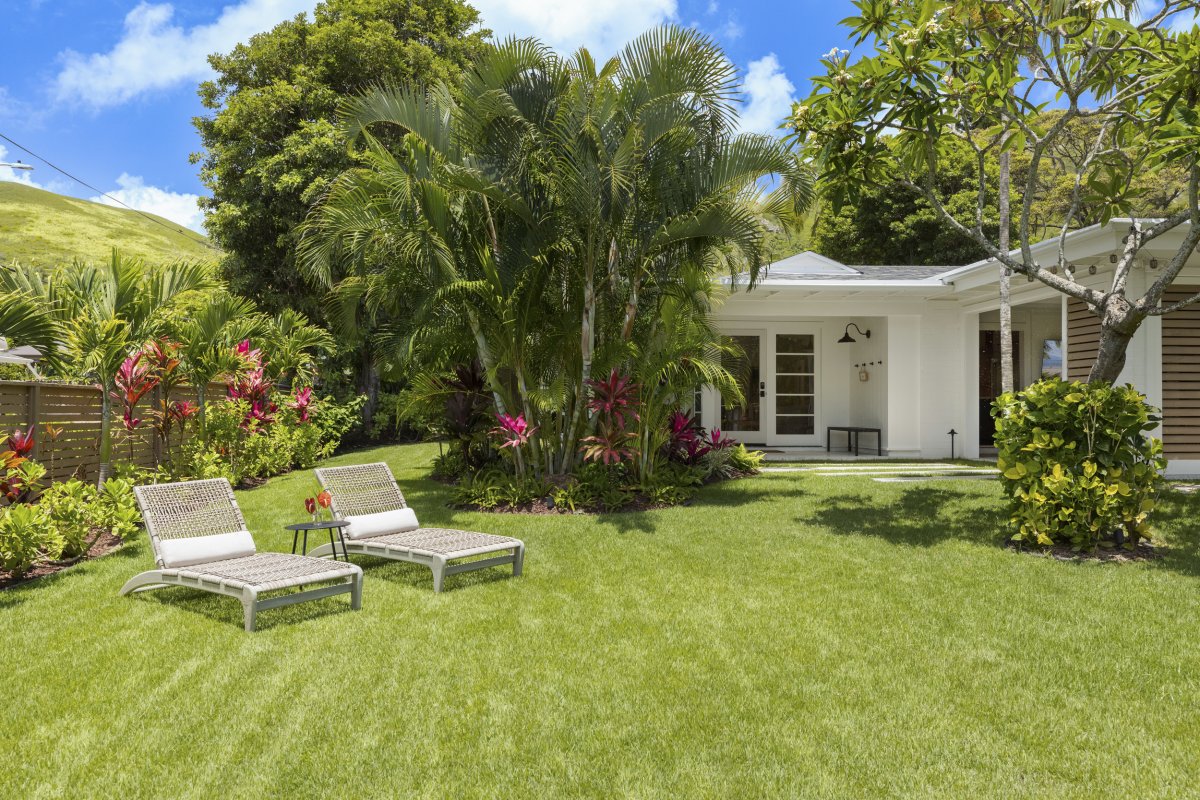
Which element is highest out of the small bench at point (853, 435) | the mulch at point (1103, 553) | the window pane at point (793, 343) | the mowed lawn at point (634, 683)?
the window pane at point (793, 343)

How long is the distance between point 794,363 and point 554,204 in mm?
8133

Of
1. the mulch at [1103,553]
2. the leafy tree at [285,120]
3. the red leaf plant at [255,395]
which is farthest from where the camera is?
the leafy tree at [285,120]

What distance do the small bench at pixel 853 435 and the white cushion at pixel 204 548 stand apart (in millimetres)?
11168

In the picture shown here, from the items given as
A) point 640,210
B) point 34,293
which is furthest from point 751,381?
point 34,293

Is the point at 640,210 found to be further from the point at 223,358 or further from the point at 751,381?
Result: the point at 751,381

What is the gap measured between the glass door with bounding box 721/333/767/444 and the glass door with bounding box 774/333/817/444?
311 mm

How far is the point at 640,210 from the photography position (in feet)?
28.4

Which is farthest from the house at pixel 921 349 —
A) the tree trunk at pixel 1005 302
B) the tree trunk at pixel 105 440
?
the tree trunk at pixel 105 440

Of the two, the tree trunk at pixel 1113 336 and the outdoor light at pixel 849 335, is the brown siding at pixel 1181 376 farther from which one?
the outdoor light at pixel 849 335

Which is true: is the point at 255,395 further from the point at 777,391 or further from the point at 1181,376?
the point at 1181,376

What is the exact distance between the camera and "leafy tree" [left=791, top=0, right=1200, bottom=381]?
593cm

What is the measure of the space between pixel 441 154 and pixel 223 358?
3.74 m

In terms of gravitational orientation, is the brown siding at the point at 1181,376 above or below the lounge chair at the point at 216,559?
above

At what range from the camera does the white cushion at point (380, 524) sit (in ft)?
19.9
